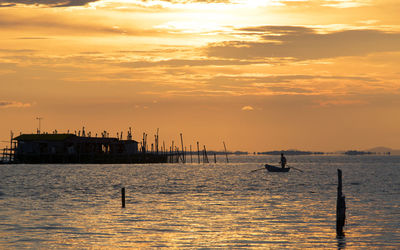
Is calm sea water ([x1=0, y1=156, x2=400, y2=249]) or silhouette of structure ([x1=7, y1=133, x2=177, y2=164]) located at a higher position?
silhouette of structure ([x1=7, y1=133, x2=177, y2=164])

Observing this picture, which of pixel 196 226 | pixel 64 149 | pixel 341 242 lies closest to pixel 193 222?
pixel 196 226


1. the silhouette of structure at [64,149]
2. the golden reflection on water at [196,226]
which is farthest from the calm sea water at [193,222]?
the silhouette of structure at [64,149]

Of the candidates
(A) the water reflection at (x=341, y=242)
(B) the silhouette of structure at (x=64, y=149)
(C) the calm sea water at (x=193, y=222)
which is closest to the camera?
(A) the water reflection at (x=341, y=242)

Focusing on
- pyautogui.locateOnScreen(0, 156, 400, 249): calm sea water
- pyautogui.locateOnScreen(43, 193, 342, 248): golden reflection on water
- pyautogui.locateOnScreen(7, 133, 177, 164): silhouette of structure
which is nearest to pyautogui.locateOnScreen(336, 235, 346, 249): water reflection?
pyautogui.locateOnScreen(0, 156, 400, 249): calm sea water

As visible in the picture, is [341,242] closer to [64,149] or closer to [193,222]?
[193,222]

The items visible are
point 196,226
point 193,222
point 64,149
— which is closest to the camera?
point 196,226

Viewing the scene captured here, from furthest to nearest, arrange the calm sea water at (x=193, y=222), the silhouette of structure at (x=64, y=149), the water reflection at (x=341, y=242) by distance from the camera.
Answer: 1. the silhouette of structure at (x=64, y=149)
2. the calm sea water at (x=193, y=222)
3. the water reflection at (x=341, y=242)

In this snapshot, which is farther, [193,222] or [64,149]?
[64,149]

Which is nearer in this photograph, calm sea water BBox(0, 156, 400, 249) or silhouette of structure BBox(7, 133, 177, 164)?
calm sea water BBox(0, 156, 400, 249)

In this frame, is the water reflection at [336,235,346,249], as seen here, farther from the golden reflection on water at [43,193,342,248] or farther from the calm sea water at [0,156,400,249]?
the golden reflection on water at [43,193,342,248]

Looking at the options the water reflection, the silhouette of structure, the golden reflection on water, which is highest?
the silhouette of structure

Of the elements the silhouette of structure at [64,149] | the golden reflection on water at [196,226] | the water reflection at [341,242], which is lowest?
the water reflection at [341,242]

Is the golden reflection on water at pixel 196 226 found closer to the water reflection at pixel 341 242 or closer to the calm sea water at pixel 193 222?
the calm sea water at pixel 193 222

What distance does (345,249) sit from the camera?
1314 inches
